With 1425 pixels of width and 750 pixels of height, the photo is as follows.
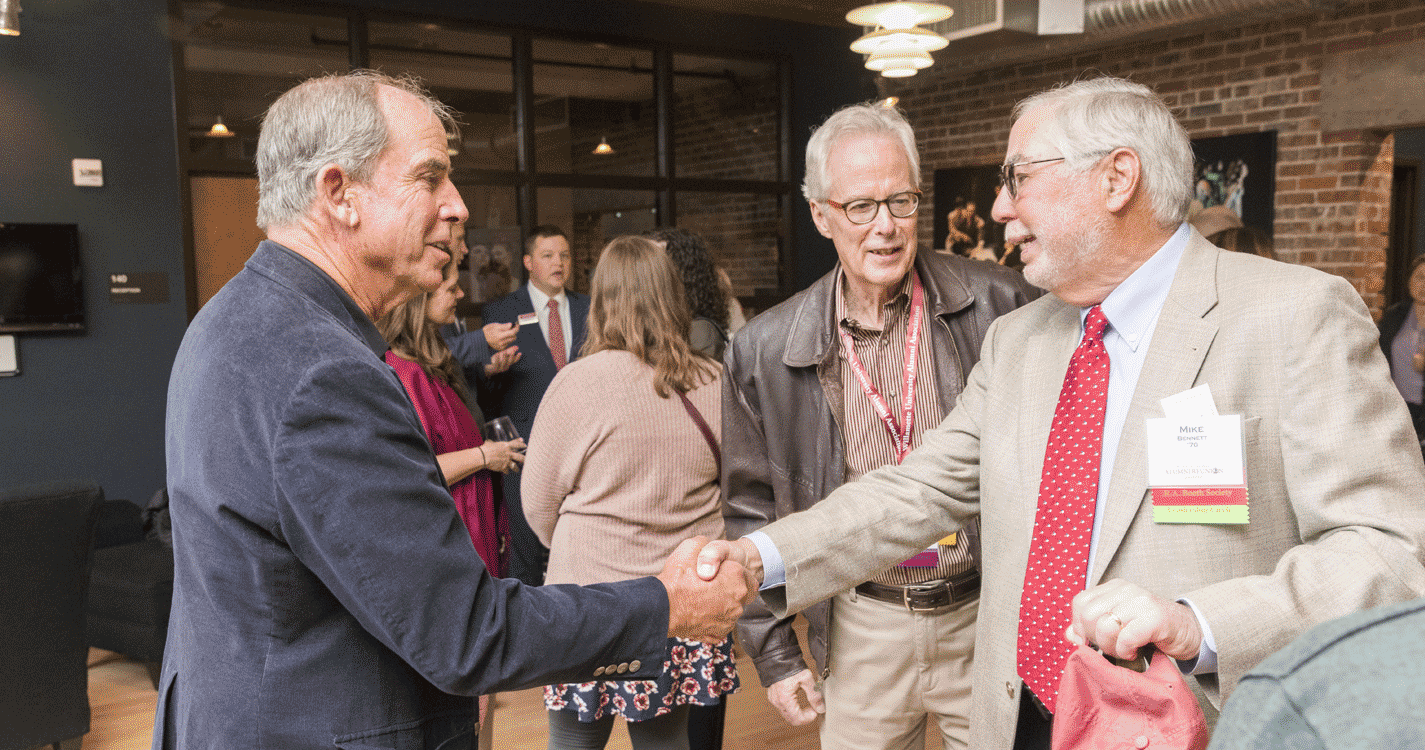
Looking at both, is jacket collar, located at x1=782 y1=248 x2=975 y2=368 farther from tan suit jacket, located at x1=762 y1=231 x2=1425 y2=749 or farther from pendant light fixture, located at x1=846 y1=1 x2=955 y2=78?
pendant light fixture, located at x1=846 y1=1 x2=955 y2=78

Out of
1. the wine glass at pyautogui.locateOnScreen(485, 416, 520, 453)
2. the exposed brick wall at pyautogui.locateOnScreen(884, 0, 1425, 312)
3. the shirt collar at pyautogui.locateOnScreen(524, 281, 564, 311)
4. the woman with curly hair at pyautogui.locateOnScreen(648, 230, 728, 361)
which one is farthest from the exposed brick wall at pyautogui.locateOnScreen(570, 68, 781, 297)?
the wine glass at pyautogui.locateOnScreen(485, 416, 520, 453)

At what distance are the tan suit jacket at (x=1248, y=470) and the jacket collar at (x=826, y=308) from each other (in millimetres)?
378

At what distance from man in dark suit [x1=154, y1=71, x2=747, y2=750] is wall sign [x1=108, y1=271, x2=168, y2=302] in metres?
4.62

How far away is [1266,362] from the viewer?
1250 millimetres

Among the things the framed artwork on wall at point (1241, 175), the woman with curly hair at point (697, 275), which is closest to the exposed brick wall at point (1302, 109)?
the framed artwork on wall at point (1241, 175)

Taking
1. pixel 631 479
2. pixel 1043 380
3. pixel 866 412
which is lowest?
pixel 631 479

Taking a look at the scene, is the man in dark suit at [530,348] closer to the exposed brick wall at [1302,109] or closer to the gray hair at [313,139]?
the gray hair at [313,139]

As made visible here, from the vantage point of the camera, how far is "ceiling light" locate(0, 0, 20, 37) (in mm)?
4250

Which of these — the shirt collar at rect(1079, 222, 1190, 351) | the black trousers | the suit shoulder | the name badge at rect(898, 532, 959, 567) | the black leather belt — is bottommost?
the black trousers

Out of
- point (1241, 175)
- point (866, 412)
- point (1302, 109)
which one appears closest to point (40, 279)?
point (866, 412)

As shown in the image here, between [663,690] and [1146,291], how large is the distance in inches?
61.8

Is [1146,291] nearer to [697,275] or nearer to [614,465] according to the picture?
[614,465]

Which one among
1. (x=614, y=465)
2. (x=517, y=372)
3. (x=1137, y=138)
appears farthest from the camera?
Result: (x=517, y=372)

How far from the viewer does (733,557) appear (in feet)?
5.36
